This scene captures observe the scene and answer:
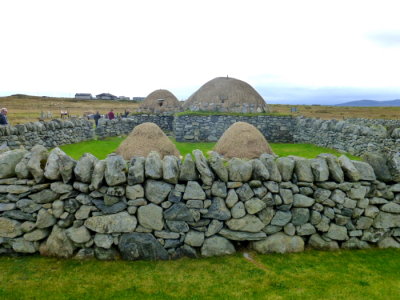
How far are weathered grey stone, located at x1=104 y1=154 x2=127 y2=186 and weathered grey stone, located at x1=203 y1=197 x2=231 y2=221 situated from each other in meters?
1.66

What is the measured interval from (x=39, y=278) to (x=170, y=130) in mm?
24309

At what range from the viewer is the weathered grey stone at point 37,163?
492cm

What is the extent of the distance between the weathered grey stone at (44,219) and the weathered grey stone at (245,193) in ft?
11.3

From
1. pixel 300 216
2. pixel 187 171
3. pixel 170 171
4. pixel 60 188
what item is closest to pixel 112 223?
pixel 60 188

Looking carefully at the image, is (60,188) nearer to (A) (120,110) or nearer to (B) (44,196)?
(B) (44,196)

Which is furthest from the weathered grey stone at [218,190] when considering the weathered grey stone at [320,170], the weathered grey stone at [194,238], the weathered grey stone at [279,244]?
the weathered grey stone at [320,170]

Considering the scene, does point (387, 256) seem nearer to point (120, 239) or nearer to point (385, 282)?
point (385, 282)

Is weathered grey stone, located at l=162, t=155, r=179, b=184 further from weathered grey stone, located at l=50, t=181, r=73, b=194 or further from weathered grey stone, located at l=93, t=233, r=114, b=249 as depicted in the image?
weathered grey stone, located at l=50, t=181, r=73, b=194

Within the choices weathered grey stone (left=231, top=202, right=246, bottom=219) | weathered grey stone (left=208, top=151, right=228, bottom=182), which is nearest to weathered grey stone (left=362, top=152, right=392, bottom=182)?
weathered grey stone (left=231, top=202, right=246, bottom=219)

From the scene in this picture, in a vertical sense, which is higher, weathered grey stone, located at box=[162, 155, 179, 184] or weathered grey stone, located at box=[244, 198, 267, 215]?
weathered grey stone, located at box=[162, 155, 179, 184]

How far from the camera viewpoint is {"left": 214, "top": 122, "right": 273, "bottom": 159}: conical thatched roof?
12828 mm

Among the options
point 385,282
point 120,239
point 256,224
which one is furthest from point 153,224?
point 385,282

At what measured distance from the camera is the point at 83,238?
501cm

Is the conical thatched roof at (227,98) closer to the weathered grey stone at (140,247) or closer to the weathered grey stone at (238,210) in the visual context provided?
the weathered grey stone at (238,210)
